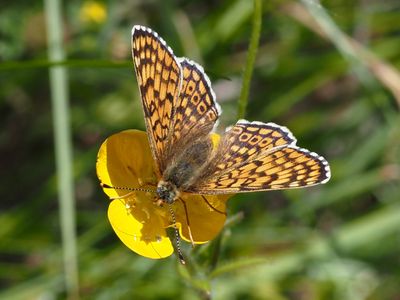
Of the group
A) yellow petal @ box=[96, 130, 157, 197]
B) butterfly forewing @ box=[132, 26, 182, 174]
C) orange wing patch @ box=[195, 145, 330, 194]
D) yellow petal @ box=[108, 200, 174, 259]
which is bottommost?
orange wing patch @ box=[195, 145, 330, 194]

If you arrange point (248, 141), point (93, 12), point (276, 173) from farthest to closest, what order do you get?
point (93, 12), point (248, 141), point (276, 173)

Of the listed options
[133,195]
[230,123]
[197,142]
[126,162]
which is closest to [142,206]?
[133,195]

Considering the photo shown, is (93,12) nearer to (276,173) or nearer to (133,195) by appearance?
(133,195)

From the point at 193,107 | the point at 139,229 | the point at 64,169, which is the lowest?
the point at 139,229

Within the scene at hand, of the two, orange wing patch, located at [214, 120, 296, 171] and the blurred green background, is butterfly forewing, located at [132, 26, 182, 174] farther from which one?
the blurred green background

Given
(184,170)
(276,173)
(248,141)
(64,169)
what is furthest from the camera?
(64,169)

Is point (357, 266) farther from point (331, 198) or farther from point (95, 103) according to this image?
point (95, 103)

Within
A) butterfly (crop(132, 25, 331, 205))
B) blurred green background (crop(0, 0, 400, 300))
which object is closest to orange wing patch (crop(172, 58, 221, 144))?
butterfly (crop(132, 25, 331, 205))
